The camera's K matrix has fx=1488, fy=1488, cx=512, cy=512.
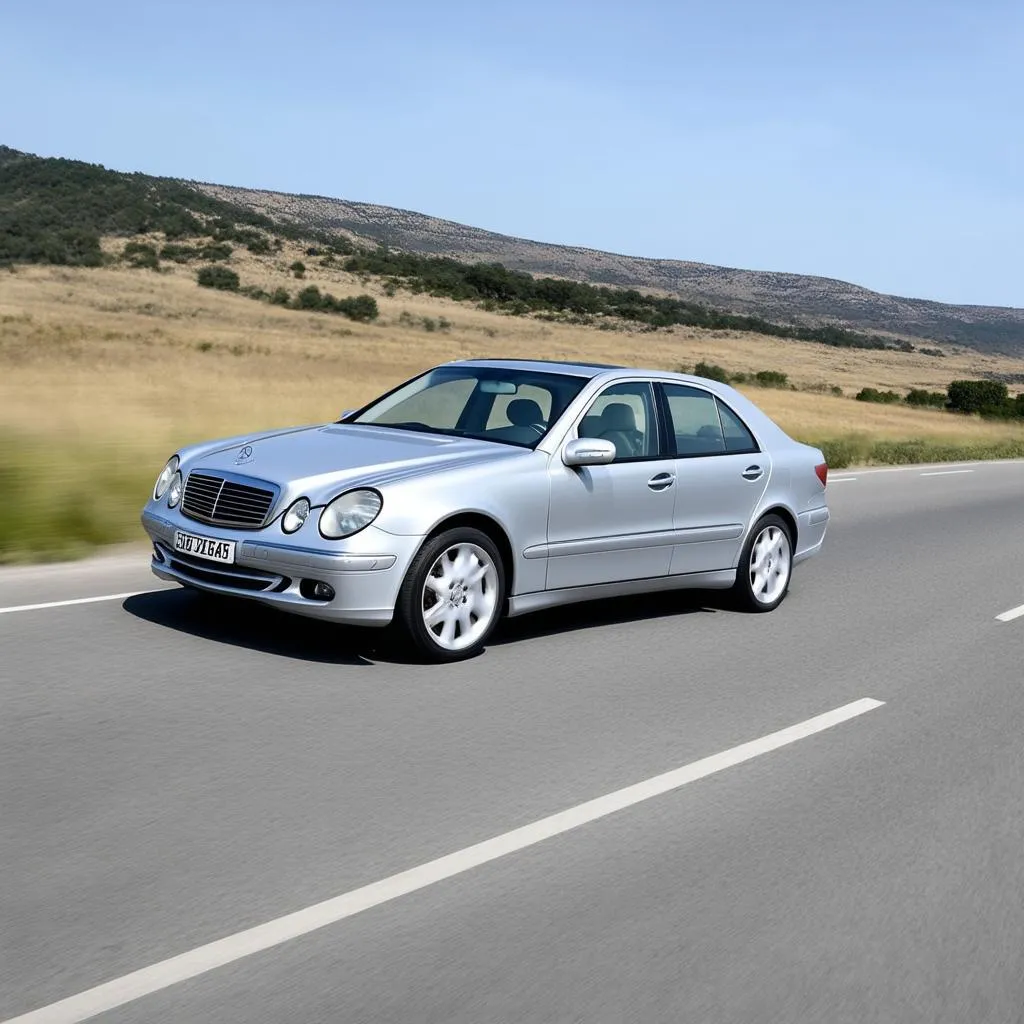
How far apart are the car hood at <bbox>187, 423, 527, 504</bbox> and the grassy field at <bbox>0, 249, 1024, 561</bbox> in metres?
3.37

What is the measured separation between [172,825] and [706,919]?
175 centimetres

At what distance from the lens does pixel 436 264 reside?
350ft

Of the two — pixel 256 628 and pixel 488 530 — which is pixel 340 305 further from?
pixel 488 530

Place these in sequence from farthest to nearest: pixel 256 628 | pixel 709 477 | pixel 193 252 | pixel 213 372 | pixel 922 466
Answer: pixel 193 252 → pixel 213 372 → pixel 922 466 → pixel 709 477 → pixel 256 628

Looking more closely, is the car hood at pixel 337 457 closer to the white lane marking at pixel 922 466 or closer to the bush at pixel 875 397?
the white lane marking at pixel 922 466

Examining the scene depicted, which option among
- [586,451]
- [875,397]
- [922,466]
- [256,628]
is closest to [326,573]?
[256,628]

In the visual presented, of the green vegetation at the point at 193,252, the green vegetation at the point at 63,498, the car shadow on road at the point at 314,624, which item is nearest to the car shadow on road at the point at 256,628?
the car shadow on road at the point at 314,624

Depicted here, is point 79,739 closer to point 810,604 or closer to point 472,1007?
point 472,1007

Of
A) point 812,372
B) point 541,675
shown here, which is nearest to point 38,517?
point 541,675

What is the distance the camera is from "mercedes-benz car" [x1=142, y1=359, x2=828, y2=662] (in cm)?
705

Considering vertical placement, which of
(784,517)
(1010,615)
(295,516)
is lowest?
(1010,615)

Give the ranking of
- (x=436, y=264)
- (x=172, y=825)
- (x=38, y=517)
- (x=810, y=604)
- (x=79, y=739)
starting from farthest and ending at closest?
(x=436, y=264)
(x=38, y=517)
(x=810, y=604)
(x=79, y=739)
(x=172, y=825)

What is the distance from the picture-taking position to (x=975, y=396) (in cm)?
6019

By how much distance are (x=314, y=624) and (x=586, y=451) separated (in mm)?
1791
